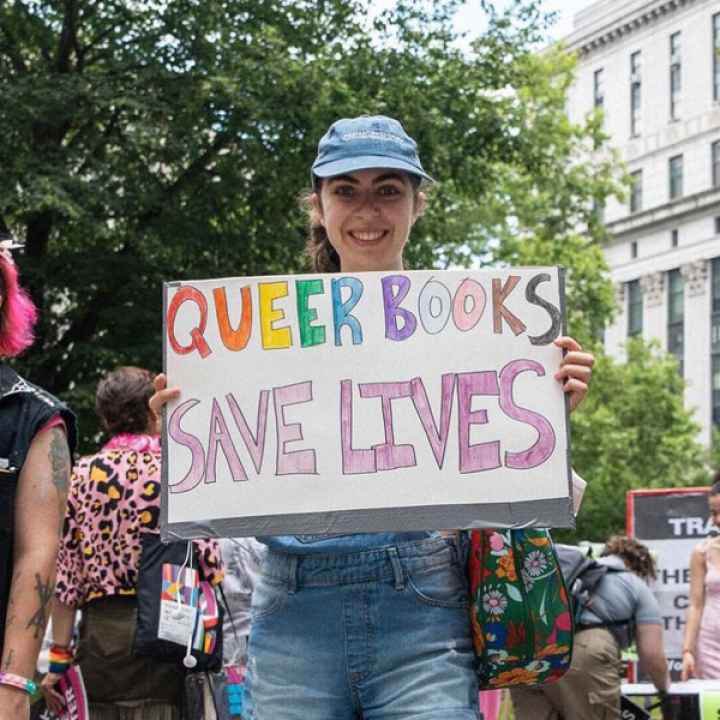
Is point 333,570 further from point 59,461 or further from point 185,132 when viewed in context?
point 185,132

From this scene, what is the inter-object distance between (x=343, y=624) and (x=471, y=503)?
0.36 m

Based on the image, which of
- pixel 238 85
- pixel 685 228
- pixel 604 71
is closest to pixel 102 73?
pixel 238 85

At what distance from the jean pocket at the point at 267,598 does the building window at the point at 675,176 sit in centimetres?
7298

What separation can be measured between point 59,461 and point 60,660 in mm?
3039

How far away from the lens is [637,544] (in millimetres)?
10531

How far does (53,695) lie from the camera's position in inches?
243

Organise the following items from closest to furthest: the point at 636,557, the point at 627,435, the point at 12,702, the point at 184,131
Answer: the point at 12,702
the point at 636,557
the point at 184,131
the point at 627,435

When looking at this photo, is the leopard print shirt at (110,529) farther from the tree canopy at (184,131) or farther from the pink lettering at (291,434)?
the tree canopy at (184,131)

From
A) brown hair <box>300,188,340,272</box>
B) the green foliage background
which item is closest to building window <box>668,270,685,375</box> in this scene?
the green foliage background

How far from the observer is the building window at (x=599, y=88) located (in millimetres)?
80938

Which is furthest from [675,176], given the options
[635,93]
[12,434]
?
[12,434]

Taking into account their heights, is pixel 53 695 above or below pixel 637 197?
below

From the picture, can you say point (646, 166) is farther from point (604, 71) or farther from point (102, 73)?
point (102, 73)

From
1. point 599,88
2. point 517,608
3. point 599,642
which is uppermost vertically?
point 599,88
